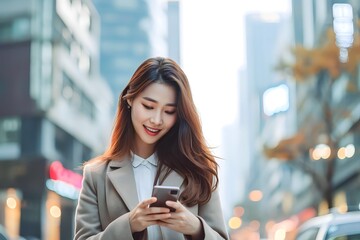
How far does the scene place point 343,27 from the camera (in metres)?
27.5

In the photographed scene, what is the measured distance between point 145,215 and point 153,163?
0.33m

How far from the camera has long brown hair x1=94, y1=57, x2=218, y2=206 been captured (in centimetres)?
210

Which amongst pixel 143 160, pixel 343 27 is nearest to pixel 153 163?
pixel 143 160

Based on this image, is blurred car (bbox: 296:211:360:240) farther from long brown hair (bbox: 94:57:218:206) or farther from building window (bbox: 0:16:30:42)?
building window (bbox: 0:16:30:42)

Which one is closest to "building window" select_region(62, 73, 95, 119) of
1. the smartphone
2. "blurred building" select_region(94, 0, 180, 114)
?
the smartphone

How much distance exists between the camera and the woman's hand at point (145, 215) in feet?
5.98

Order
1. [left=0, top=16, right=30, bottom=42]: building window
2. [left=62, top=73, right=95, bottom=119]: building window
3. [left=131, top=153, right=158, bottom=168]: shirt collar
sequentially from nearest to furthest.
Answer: [left=131, top=153, right=158, bottom=168]: shirt collar < [left=0, top=16, right=30, bottom=42]: building window < [left=62, top=73, right=95, bottom=119]: building window

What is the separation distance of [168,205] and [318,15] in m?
43.1

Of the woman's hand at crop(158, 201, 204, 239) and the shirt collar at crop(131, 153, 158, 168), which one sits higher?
the shirt collar at crop(131, 153, 158, 168)

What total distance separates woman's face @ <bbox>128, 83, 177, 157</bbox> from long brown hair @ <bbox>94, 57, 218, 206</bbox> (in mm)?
18

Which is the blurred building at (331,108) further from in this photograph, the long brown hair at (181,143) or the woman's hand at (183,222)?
the woman's hand at (183,222)

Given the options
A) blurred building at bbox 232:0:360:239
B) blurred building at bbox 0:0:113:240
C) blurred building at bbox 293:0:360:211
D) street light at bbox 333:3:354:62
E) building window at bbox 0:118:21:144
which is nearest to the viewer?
blurred building at bbox 293:0:360:211

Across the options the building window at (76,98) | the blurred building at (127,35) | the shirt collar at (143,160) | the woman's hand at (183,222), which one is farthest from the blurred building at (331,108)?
the blurred building at (127,35)

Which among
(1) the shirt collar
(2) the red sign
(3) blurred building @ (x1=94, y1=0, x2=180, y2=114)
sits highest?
(3) blurred building @ (x1=94, y1=0, x2=180, y2=114)
